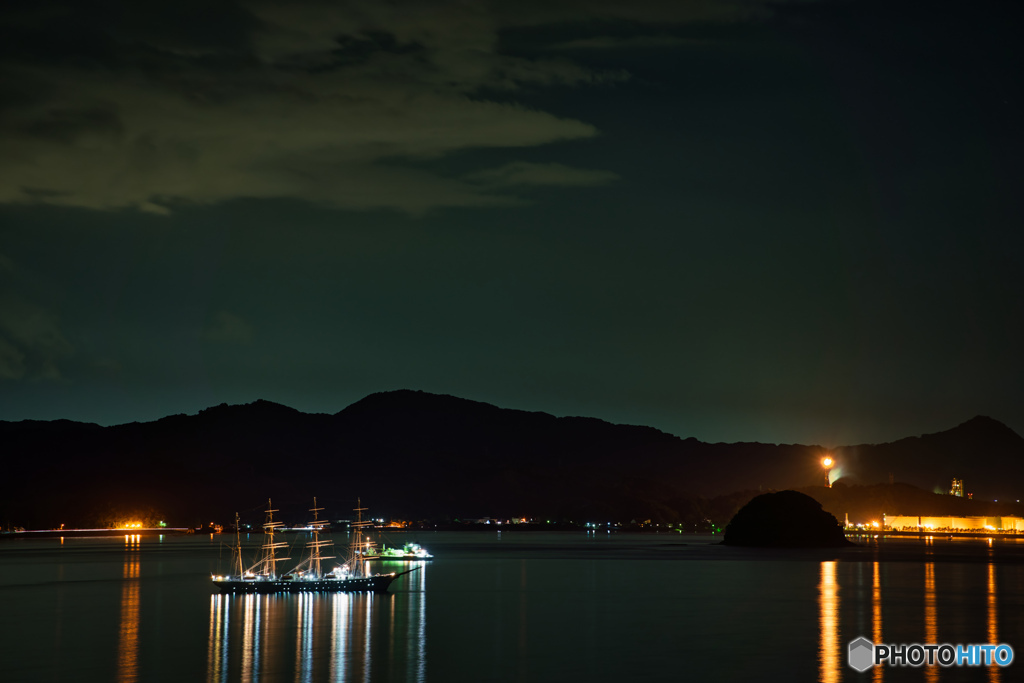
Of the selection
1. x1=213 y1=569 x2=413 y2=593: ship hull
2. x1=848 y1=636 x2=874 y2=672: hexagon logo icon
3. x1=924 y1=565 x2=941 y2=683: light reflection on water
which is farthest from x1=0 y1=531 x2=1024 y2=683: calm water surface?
x1=213 y1=569 x2=413 y2=593: ship hull

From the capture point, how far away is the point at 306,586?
107 metres

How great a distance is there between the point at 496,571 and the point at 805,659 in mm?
95129

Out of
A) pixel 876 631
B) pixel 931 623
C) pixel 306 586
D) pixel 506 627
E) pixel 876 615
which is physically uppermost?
pixel 876 631

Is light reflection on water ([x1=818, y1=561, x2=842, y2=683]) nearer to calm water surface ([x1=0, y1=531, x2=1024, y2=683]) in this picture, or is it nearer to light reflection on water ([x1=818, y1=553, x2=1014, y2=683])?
light reflection on water ([x1=818, y1=553, x2=1014, y2=683])

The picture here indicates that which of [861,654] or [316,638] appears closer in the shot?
[861,654]

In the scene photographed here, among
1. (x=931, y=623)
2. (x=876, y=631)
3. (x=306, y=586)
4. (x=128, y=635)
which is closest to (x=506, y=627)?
(x=128, y=635)

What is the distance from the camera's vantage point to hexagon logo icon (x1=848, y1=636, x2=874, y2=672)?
57.5 meters

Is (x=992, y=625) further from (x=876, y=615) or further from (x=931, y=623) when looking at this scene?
(x=876, y=615)

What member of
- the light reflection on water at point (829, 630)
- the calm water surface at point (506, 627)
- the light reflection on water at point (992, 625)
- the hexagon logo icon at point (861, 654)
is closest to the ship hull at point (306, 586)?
the calm water surface at point (506, 627)

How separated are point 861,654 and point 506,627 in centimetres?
2567

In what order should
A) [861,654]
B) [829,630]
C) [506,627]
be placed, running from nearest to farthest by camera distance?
1. [861,654]
2. [829,630]
3. [506,627]

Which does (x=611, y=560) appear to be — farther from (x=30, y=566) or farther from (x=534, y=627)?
(x=534, y=627)

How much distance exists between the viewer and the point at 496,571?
15112 centimetres

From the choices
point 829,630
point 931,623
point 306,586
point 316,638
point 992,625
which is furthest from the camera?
point 306,586
